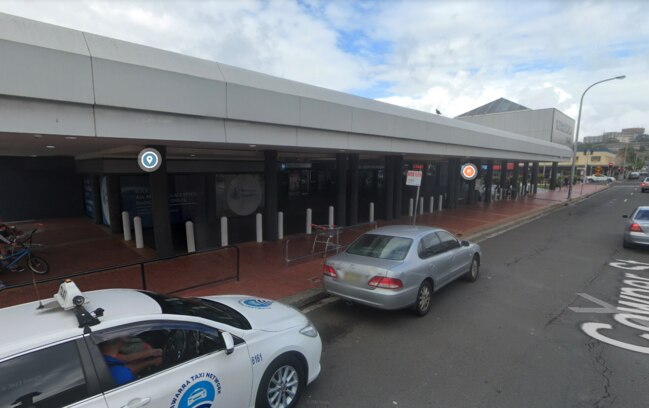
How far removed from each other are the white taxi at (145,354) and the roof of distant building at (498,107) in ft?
171

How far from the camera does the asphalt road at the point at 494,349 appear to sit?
3738 mm

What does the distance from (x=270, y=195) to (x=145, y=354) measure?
8627mm

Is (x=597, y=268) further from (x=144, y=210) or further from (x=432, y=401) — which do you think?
(x=144, y=210)

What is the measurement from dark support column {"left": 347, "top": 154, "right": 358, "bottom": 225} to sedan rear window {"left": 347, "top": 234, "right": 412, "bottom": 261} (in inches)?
297

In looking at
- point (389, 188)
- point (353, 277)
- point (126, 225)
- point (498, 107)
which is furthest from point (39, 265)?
point (498, 107)

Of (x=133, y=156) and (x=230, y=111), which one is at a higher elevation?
(x=230, y=111)

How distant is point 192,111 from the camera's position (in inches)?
253

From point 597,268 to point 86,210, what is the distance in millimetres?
21025

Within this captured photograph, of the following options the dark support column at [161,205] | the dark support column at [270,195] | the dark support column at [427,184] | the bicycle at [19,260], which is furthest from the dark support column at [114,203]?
the dark support column at [427,184]

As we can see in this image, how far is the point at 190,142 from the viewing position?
6.94 meters

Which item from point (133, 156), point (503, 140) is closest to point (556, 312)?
point (133, 156)

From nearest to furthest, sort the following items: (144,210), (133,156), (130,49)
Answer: (130,49) < (133,156) < (144,210)

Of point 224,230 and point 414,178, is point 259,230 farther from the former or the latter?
Answer: point 414,178

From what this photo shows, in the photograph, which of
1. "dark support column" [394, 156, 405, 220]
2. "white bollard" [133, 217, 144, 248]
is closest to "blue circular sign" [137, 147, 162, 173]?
"white bollard" [133, 217, 144, 248]
